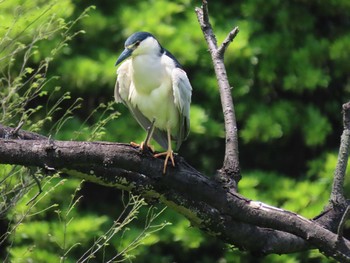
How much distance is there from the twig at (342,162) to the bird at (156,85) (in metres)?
0.62

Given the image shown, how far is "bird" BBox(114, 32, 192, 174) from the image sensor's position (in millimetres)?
2998

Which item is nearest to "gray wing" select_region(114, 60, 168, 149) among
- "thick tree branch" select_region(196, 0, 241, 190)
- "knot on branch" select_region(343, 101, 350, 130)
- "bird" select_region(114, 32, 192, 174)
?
"bird" select_region(114, 32, 192, 174)

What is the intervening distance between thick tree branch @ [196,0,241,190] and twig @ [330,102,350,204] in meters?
0.30

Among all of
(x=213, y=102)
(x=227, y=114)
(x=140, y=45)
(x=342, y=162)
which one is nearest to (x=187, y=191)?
(x=227, y=114)

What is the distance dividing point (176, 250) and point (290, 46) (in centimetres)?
124

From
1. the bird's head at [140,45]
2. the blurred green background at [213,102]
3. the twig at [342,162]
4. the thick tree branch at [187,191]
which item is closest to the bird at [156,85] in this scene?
the bird's head at [140,45]

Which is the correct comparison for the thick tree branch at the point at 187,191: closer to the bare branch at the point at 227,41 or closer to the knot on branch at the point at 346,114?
the knot on branch at the point at 346,114

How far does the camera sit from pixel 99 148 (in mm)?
2309

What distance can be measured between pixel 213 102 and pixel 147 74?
162cm

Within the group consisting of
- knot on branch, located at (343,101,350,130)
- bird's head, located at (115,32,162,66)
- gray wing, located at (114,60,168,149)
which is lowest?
gray wing, located at (114,60,168,149)

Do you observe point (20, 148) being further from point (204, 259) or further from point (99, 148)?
point (204, 259)

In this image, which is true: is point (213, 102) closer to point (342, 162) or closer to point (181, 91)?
point (181, 91)

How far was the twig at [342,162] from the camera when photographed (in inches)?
99.2

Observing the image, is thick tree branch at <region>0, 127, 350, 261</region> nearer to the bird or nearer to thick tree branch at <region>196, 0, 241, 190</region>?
thick tree branch at <region>196, 0, 241, 190</region>
